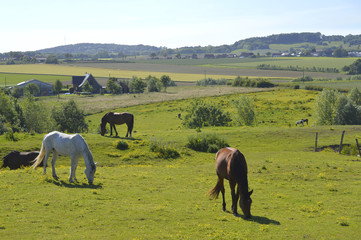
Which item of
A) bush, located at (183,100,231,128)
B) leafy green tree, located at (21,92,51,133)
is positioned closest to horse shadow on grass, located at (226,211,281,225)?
bush, located at (183,100,231,128)

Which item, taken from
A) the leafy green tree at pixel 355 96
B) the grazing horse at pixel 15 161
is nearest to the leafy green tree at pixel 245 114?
the leafy green tree at pixel 355 96

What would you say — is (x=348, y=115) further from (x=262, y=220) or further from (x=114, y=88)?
(x=114, y=88)

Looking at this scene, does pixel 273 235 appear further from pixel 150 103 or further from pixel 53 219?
pixel 150 103

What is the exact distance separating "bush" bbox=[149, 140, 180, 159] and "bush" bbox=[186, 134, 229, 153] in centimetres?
352

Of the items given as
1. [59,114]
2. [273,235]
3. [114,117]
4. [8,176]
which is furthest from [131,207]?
[59,114]

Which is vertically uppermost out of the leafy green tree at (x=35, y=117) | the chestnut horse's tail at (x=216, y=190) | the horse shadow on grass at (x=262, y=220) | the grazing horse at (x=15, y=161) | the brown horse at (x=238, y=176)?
the brown horse at (x=238, y=176)

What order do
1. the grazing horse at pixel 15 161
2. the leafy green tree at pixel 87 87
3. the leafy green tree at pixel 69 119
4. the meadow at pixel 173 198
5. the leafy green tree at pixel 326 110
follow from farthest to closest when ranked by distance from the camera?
the leafy green tree at pixel 87 87
the leafy green tree at pixel 326 110
the leafy green tree at pixel 69 119
the grazing horse at pixel 15 161
the meadow at pixel 173 198

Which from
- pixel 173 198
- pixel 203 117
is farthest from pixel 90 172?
pixel 203 117

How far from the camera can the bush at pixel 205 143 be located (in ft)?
129

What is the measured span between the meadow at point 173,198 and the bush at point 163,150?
24.8 inches

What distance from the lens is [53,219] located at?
16.1 m

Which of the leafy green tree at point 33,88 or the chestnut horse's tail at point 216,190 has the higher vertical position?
the chestnut horse's tail at point 216,190

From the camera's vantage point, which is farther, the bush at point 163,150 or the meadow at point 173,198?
the bush at point 163,150

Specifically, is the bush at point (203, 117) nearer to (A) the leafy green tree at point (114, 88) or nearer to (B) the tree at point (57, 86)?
(A) the leafy green tree at point (114, 88)
